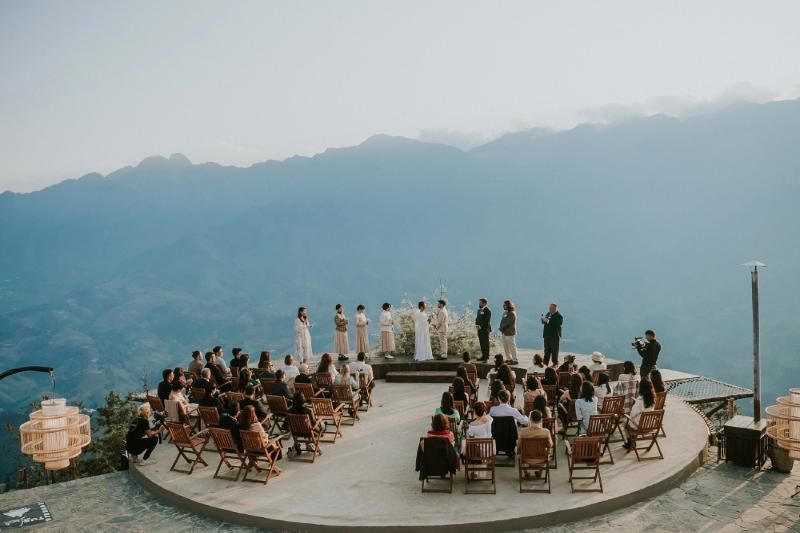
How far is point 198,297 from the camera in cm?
17288

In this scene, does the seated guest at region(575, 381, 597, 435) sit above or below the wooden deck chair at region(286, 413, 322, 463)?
above

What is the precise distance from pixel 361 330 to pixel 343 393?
15.0 ft

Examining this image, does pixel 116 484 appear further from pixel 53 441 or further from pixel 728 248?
pixel 728 248

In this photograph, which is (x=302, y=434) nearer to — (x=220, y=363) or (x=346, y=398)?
(x=346, y=398)

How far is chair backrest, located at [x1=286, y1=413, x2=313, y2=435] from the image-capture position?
31.3 ft

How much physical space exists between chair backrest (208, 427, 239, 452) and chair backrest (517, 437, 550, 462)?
4035 mm

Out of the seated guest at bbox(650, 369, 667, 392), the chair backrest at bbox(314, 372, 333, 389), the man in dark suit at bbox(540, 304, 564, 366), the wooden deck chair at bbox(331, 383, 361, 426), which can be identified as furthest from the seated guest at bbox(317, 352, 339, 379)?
the seated guest at bbox(650, 369, 667, 392)

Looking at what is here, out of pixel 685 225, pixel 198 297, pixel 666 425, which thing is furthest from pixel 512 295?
pixel 666 425

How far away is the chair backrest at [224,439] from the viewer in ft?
28.8

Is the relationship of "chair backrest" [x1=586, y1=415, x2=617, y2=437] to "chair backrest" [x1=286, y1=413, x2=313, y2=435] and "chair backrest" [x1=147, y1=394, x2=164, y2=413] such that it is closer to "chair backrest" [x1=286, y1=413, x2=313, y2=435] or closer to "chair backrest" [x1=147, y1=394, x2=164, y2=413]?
"chair backrest" [x1=286, y1=413, x2=313, y2=435]

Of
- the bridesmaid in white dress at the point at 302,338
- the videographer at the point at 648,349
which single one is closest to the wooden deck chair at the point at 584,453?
the videographer at the point at 648,349

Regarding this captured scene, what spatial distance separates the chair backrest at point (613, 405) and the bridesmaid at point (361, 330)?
7070 mm

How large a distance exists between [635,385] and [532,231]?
180m

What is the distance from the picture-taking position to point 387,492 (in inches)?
333
